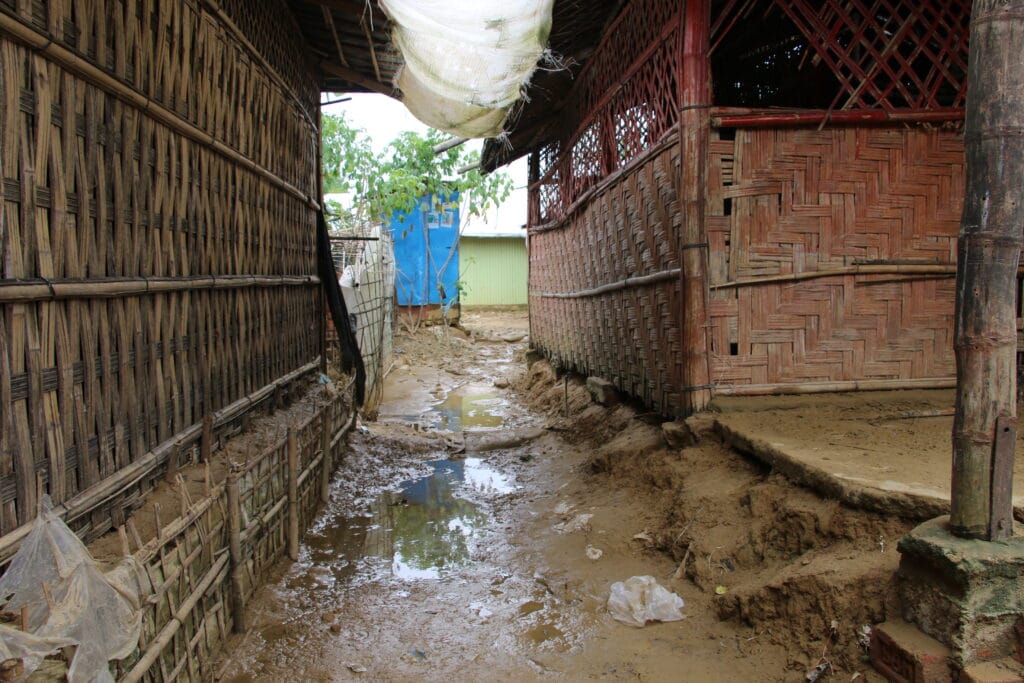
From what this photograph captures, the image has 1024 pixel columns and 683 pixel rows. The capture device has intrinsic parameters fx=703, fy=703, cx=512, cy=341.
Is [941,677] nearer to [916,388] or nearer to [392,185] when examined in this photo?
[916,388]

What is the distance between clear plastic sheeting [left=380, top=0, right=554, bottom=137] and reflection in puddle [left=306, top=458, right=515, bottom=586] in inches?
137

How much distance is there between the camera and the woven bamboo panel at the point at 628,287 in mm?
4949

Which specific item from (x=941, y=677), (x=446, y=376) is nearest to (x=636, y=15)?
(x=941, y=677)

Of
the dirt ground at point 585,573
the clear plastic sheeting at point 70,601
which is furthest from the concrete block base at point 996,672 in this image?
the clear plastic sheeting at point 70,601

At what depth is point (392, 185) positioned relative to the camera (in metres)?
14.8

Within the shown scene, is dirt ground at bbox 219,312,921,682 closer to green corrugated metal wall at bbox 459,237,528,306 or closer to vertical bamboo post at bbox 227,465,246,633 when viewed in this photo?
vertical bamboo post at bbox 227,465,246,633

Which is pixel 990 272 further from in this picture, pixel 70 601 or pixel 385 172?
pixel 385 172

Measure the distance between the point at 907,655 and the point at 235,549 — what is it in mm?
2908

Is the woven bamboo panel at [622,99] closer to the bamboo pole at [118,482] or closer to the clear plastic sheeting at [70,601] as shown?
the bamboo pole at [118,482]

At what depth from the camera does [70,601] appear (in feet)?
6.75

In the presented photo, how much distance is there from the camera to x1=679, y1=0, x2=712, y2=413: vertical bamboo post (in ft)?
14.6

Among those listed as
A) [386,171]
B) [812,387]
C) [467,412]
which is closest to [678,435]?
[812,387]

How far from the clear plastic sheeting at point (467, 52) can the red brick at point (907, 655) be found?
425 cm

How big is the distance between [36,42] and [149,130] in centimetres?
106
